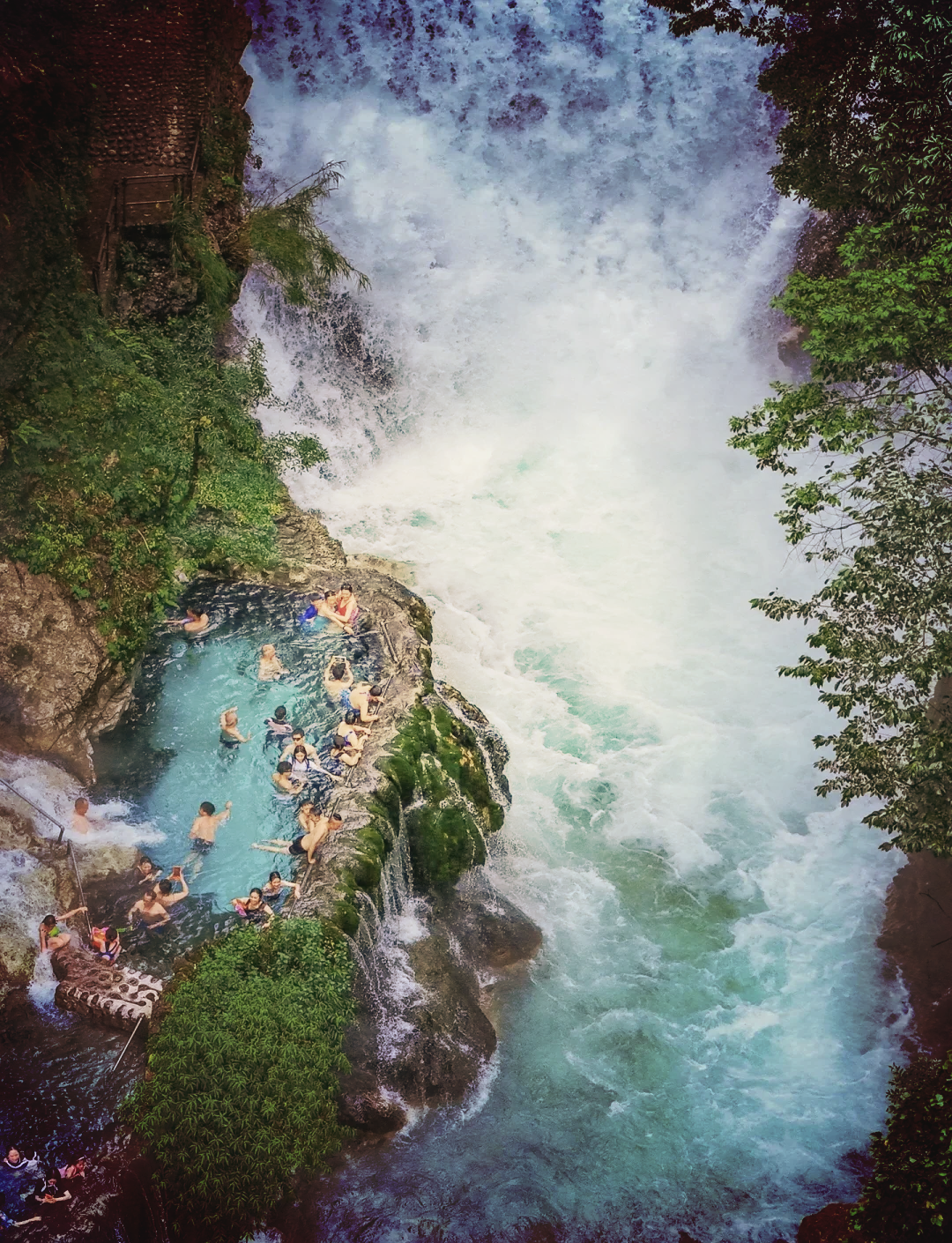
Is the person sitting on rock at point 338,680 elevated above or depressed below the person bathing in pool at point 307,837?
above

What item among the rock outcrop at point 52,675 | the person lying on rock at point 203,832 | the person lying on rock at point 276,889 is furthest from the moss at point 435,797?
the rock outcrop at point 52,675

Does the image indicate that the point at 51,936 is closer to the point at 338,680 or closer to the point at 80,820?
the point at 80,820

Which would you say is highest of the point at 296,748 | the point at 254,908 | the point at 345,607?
the point at 345,607

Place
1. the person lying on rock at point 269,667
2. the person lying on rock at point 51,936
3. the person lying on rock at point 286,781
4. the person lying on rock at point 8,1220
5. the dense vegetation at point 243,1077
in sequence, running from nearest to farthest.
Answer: the dense vegetation at point 243,1077 < the person lying on rock at point 8,1220 < the person lying on rock at point 51,936 < the person lying on rock at point 286,781 < the person lying on rock at point 269,667

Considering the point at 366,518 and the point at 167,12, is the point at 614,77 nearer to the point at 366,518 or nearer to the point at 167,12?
the point at 167,12

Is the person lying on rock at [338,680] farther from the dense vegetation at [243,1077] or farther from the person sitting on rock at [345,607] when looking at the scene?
the dense vegetation at [243,1077]

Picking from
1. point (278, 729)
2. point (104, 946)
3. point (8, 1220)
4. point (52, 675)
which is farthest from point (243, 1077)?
point (52, 675)

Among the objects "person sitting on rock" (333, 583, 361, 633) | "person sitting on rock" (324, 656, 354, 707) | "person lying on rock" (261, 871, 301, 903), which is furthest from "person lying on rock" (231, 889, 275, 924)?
"person sitting on rock" (333, 583, 361, 633)
